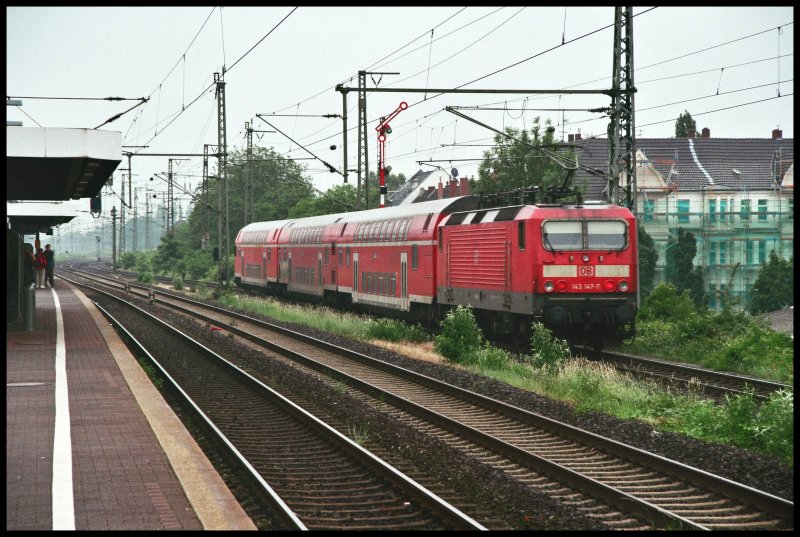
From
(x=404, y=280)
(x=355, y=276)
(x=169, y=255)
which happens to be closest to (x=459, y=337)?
(x=404, y=280)

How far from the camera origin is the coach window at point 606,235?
20.2 m

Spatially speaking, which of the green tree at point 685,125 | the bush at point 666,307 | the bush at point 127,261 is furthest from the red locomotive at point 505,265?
the bush at point 127,261

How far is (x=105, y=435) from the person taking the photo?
11.4 m

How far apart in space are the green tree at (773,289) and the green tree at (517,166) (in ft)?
46.4

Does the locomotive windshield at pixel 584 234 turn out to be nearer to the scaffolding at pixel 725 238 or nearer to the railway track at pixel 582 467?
the railway track at pixel 582 467

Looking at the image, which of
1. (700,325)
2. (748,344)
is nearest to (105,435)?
(748,344)

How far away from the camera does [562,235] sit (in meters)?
20.0

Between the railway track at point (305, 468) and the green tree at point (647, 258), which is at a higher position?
the green tree at point (647, 258)

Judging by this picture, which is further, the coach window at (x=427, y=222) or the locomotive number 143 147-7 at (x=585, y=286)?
the coach window at (x=427, y=222)

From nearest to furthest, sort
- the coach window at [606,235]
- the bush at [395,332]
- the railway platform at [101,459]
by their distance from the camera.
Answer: the railway platform at [101,459], the coach window at [606,235], the bush at [395,332]

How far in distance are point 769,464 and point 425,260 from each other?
624 inches

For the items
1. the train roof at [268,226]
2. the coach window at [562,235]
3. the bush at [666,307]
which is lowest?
the bush at [666,307]

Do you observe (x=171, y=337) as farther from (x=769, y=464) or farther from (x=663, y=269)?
(x=663, y=269)

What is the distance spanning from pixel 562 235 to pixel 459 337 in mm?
3012
